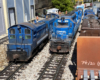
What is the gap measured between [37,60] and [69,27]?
4514 millimetres

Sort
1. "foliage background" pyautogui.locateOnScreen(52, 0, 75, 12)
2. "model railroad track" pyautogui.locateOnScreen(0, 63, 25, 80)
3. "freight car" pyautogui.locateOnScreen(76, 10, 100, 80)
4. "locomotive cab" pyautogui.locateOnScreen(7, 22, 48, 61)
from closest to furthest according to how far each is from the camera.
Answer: "freight car" pyautogui.locateOnScreen(76, 10, 100, 80) → "model railroad track" pyautogui.locateOnScreen(0, 63, 25, 80) → "locomotive cab" pyautogui.locateOnScreen(7, 22, 48, 61) → "foliage background" pyautogui.locateOnScreen(52, 0, 75, 12)

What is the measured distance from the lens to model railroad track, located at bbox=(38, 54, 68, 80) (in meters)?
9.16

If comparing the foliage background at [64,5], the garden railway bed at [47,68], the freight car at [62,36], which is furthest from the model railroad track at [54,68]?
the foliage background at [64,5]

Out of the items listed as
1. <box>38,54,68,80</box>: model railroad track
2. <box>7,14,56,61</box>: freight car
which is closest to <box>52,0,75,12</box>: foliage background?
<box>38,54,68,80</box>: model railroad track

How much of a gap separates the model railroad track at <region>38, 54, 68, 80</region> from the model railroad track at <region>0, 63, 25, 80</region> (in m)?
1.78

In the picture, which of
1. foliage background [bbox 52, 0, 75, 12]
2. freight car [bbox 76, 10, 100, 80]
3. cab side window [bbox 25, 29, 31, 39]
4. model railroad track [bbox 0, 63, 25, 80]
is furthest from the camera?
foliage background [bbox 52, 0, 75, 12]

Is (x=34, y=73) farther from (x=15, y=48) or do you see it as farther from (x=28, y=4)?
(x=28, y=4)

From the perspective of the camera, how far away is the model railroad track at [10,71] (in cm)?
915

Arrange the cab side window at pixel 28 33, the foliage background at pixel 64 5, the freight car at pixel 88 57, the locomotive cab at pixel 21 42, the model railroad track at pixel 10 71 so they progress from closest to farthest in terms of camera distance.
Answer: the freight car at pixel 88 57 < the model railroad track at pixel 10 71 < the locomotive cab at pixel 21 42 < the cab side window at pixel 28 33 < the foliage background at pixel 64 5

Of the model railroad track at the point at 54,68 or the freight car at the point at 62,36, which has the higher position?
the freight car at the point at 62,36

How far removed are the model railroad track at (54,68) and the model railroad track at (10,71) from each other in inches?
70.2

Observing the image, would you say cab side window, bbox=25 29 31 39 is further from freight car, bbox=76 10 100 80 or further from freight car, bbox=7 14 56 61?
freight car, bbox=76 10 100 80

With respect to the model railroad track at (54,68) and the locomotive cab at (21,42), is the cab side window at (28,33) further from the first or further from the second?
the model railroad track at (54,68)

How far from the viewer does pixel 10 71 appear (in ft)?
32.6
